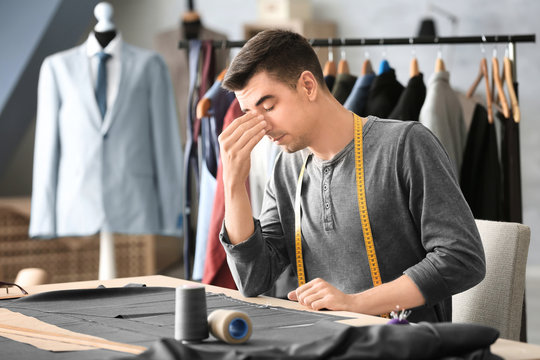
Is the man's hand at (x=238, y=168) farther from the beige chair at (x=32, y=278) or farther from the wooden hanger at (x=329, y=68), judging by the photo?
the wooden hanger at (x=329, y=68)

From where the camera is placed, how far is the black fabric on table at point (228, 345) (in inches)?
45.7

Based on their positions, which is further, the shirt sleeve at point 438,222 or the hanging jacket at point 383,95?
the hanging jacket at point 383,95

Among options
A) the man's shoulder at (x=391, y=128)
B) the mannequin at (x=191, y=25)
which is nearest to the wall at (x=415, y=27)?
the mannequin at (x=191, y=25)

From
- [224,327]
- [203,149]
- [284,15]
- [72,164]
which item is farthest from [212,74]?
[284,15]

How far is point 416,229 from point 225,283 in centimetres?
125

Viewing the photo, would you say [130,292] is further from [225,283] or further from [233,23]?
[233,23]

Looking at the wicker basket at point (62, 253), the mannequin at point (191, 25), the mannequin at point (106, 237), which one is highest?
the mannequin at point (191, 25)

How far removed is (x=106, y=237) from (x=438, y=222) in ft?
7.52

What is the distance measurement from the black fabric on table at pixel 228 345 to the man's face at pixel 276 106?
430 millimetres

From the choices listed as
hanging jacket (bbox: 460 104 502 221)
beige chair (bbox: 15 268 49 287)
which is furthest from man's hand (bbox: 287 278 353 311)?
hanging jacket (bbox: 460 104 502 221)

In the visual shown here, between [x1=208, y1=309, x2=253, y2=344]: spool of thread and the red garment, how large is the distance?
1.66 meters

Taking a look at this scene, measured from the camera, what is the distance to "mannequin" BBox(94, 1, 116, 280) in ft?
12.4

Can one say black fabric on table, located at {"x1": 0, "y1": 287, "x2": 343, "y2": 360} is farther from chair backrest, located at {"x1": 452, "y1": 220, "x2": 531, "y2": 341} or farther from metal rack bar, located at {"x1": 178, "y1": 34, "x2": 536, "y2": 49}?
metal rack bar, located at {"x1": 178, "y1": 34, "x2": 536, "y2": 49}

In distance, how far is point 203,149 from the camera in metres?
3.39
